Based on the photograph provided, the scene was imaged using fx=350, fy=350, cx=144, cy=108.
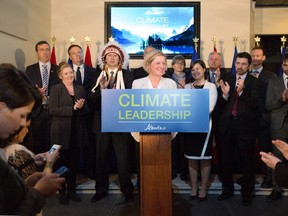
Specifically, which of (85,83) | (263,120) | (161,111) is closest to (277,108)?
(263,120)

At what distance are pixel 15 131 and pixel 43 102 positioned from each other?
2.71m

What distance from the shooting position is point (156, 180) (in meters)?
2.41

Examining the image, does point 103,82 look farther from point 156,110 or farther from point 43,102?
point 156,110

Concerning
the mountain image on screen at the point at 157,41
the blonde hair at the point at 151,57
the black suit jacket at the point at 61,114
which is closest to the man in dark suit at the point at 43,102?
the black suit jacket at the point at 61,114

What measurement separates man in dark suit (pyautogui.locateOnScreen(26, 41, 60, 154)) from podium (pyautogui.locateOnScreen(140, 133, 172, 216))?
1826 millimetres

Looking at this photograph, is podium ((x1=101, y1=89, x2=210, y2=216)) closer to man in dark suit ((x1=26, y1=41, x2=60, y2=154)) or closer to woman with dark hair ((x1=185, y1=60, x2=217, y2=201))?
woman with dark hair ((x1=185, y1=60, x2=217, y2=201))

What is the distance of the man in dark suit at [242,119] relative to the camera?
3566mm

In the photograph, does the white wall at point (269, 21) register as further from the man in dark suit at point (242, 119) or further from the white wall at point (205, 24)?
the man in dark suit at point (242, 119)

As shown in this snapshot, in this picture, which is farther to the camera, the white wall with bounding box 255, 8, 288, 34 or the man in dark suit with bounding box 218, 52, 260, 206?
the white wall with bounding box 255, 8, 288, 34

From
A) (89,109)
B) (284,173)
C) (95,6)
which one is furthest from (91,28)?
(284,173)

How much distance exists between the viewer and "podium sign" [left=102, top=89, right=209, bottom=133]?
218 cm

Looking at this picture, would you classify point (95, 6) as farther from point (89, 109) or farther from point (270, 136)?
point (270, 136)

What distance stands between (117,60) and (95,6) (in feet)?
8.91

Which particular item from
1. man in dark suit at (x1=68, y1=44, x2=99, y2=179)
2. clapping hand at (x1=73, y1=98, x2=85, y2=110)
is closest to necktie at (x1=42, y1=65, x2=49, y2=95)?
man in dark suit at (x1=68, y1=44, x2=99, y2=179)
